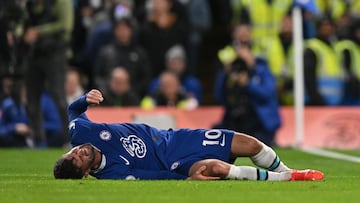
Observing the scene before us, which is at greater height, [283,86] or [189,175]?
[189,175]

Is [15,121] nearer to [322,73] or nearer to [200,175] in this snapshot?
[322,73]

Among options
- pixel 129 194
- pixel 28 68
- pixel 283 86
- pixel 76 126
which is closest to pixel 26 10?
pixel 28 68

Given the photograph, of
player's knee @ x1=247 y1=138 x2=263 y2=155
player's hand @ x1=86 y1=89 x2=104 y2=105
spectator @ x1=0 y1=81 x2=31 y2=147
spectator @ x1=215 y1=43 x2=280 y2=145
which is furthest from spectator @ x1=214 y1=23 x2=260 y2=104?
player's hand @ x1=86 y1=89 x2=104 y2=105

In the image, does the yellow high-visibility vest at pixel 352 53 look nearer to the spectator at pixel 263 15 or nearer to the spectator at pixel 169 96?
the spectator at pixel 263 15

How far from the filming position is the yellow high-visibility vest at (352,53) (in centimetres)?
2449

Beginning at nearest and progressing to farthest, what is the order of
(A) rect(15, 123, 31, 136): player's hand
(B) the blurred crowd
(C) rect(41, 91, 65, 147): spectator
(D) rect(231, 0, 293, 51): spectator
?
(B) the blurred crowd, (A) rect(15, 123, 31, 136): player's hand, (C) rect(41, 91, 65, 147): spectator, (D) rect(231, 0, 293, 51): spectator

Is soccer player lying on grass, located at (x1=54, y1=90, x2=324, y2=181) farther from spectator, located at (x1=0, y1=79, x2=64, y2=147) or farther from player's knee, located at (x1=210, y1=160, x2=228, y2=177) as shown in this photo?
spectator, located at (x1=0, y1=79, x2=64, y2=147)

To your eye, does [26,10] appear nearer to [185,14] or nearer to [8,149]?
[8,149]

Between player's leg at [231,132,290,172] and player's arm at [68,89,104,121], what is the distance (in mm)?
1346

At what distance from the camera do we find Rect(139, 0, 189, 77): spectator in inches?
965

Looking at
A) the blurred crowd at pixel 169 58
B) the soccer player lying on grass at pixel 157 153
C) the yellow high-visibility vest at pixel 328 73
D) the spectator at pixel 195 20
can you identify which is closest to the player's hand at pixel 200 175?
the soccer player lying on grass at pixel 157 153

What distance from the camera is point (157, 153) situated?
12.4 metres

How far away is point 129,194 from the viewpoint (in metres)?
10.9

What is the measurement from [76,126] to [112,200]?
2.23m
